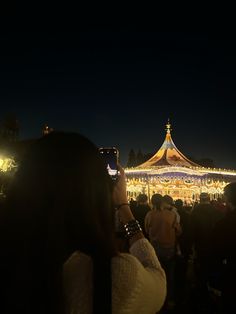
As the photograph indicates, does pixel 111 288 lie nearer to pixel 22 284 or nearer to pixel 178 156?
pixel 22 284

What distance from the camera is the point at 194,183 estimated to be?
2367 centimetres

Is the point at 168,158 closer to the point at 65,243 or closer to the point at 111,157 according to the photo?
the point at 111,157

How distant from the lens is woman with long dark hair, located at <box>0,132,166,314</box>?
1.19m

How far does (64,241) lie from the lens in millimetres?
1245

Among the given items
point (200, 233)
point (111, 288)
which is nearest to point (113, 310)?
point (111, 288)

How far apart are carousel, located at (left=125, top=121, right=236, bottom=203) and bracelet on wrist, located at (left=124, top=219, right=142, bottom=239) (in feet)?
67.5

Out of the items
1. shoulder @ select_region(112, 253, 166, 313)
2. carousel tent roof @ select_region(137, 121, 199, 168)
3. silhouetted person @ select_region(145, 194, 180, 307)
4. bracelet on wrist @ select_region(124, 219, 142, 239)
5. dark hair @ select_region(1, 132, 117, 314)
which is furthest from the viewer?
carousel tent roof @ select_region(137, 121, 199, 168)

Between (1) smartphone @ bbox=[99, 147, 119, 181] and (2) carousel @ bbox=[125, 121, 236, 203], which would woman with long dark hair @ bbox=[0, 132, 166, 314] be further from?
(2) carousel @ bbox=[125, 121, 236, 203]

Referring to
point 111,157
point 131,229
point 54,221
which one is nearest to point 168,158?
point 111,157

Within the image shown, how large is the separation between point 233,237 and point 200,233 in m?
3.12

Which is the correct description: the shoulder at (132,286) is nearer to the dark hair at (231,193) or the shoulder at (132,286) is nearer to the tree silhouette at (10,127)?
the dark hair at (231,193)

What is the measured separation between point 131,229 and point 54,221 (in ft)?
1.94

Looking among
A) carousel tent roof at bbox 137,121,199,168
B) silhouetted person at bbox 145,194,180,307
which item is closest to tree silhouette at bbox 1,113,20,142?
carousel tent roof at bbox 137,121,199,168

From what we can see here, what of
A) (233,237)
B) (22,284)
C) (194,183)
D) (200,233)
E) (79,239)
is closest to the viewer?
(22,284)
